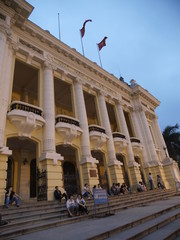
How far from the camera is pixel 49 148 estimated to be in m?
12.7

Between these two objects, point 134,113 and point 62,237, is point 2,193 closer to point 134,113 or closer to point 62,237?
point 62,237

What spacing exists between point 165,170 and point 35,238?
23.2 m

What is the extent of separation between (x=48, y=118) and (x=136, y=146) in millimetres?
13207

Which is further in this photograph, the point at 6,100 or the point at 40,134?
A: the point at 40,134

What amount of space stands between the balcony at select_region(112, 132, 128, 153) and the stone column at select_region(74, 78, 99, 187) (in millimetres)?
4846

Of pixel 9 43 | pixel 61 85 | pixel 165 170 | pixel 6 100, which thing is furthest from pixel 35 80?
pixel 165 170

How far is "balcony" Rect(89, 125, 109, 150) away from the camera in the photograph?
1703 centimetres

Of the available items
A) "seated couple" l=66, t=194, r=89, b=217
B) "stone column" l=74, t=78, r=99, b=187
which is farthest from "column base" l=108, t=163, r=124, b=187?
"seated couple" l=66, t=194, r=89, b=217

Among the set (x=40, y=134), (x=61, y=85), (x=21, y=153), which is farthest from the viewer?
(x=61, y=85)

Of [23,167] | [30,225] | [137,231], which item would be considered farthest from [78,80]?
[137,231]

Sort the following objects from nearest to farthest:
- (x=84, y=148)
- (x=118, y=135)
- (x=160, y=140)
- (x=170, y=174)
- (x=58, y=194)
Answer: (x=58, y=194), (x=84, y=148), (x=118, y=135), (x=170, y=174), (x=160, y=140)

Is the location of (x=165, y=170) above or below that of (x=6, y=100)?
below

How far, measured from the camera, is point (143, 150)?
23.7 meters

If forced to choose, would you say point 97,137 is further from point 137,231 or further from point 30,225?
point 137,231
